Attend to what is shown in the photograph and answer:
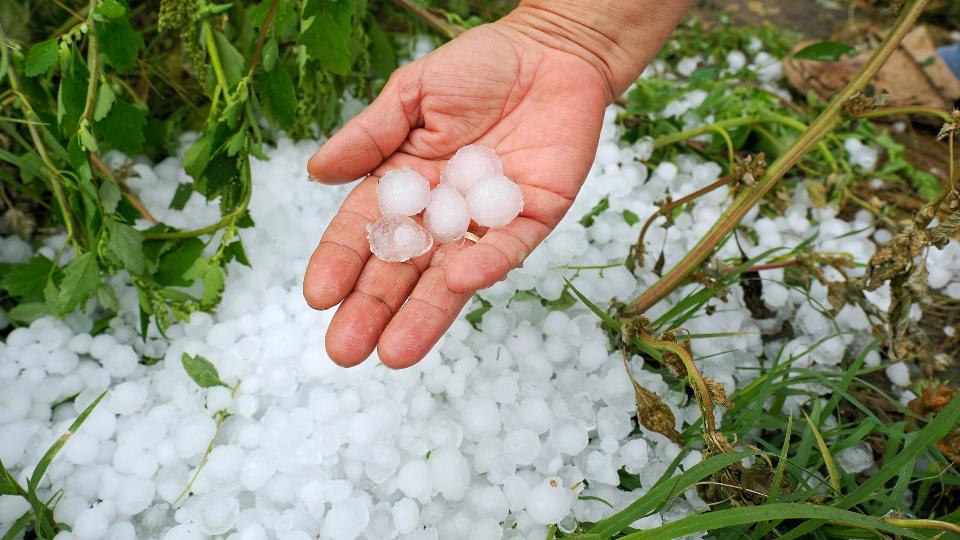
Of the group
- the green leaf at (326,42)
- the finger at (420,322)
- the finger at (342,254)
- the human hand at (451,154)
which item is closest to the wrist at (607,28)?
the human hand at (451,154)

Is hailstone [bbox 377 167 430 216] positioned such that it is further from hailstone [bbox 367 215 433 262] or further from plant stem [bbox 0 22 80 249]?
plant stem [bbox 0 22 80 249]

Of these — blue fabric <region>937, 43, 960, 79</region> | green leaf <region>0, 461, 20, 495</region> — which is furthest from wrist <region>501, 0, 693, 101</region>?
blue fabric <region>937, 43, 960, 79</region>

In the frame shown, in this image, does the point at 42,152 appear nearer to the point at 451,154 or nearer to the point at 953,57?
the point at 451,154

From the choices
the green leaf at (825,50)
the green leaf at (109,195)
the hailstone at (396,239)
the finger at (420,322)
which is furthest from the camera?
the green leaf at (825,50)

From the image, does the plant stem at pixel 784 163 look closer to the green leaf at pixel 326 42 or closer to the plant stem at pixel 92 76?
the green leaf at pixel 326 42

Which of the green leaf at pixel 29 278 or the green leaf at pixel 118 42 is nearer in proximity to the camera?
the green leaf at pixel 118 42
